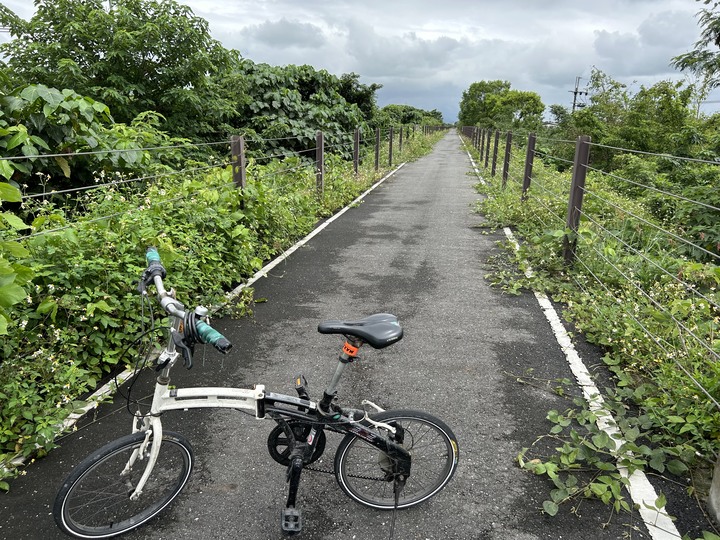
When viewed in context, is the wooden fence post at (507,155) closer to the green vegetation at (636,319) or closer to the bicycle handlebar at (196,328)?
the green vegetation at (636,319)

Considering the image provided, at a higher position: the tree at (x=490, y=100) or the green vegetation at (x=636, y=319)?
the tree at (x=490, y=100)

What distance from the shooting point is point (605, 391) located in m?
3.59

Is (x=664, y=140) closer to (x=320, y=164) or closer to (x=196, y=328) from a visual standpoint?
(x=320, y=164)

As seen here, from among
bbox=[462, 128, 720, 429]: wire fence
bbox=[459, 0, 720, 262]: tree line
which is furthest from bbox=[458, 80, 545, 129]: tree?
bbox=[462, 128, 720, 429]: wire fence

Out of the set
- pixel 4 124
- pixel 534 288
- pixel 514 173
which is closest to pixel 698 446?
pixel 534 288

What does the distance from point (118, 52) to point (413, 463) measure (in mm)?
10274

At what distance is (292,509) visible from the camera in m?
2.37

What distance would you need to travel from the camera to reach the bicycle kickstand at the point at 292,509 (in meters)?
2.34

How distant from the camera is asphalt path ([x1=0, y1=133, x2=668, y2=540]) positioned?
245 cm

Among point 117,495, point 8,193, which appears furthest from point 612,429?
point 8,193

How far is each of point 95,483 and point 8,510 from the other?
21.3 inches

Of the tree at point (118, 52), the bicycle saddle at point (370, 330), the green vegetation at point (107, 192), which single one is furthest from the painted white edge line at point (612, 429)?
Result: the tree at point (118, 52)

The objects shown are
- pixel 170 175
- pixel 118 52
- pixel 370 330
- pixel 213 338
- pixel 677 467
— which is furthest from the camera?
pixel 118 52

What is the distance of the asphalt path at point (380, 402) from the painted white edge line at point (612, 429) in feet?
0.29
